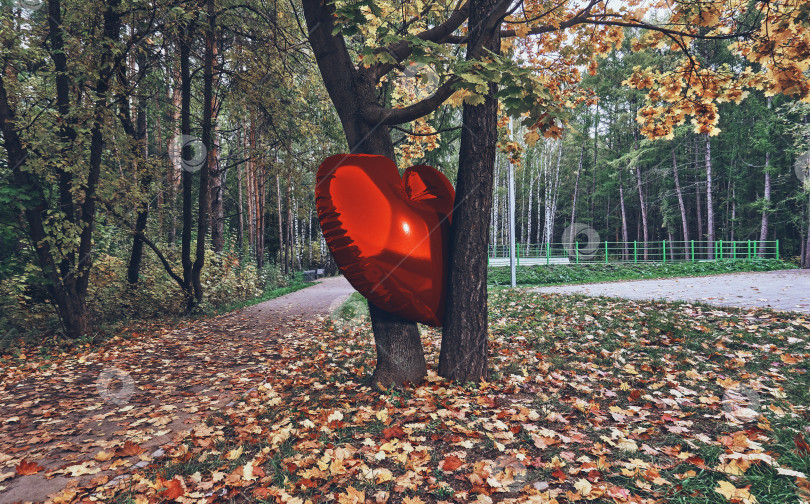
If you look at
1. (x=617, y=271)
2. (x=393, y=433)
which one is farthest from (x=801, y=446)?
(x=617, y=271)

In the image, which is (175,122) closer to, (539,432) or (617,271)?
(539,432)

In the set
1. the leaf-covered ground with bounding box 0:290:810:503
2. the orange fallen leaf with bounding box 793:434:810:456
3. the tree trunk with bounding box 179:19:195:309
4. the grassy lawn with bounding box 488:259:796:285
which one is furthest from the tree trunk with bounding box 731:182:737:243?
the tree trunk with bounding box 179:19:195:309

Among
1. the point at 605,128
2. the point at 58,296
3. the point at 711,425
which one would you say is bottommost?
the point at 711,425

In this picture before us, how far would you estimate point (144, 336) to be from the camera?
788 cm

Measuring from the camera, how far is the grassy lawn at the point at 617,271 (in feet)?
54.1

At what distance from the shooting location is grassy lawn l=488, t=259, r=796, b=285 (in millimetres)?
16500

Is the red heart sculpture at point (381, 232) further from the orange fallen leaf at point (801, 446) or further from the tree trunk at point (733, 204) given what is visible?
the tree trunk at point (733, 204)

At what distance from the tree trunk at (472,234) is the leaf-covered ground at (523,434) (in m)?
0.37

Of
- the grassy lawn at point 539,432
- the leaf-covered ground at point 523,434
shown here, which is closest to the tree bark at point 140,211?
the leaf-covered ground at point 523,434

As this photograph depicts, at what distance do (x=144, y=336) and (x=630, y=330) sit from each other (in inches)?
349

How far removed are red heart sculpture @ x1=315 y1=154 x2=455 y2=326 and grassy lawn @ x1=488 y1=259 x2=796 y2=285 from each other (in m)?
12.7

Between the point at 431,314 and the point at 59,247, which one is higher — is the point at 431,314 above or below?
below

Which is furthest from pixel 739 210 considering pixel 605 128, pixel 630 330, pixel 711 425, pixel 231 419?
pixel 231 419

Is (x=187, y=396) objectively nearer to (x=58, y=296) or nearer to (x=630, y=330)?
(x=58, y=296)
